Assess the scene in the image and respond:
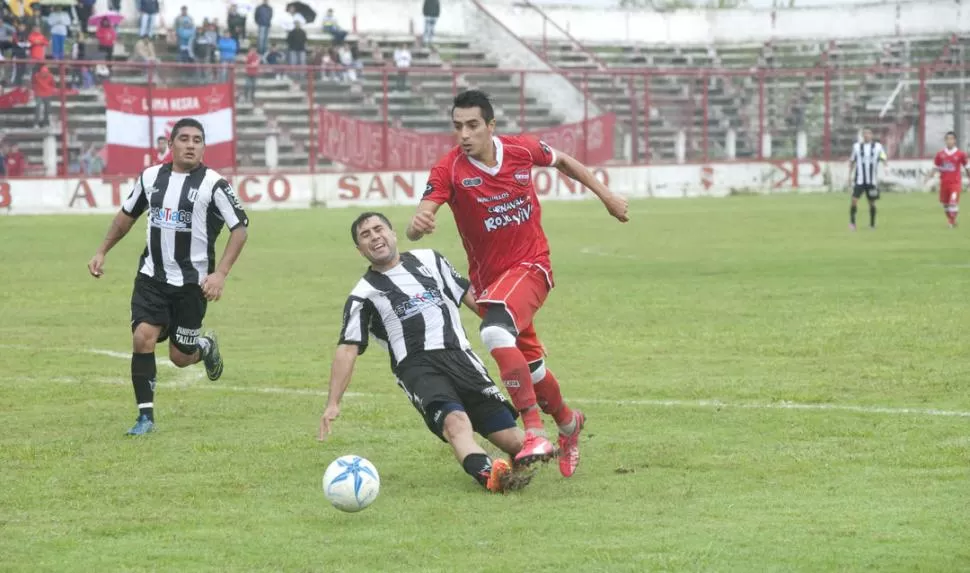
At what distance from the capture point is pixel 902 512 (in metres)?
7.34

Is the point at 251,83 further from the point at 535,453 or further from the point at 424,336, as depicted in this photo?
the point at 535,453

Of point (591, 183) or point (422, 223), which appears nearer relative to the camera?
point (422, 223)

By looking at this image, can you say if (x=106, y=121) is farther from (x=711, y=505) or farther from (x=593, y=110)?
(x=711, y=505)

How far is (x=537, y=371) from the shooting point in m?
8.95

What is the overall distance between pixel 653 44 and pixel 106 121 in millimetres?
31203

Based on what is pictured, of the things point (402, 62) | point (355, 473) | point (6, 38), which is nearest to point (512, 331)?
point (355, 473)

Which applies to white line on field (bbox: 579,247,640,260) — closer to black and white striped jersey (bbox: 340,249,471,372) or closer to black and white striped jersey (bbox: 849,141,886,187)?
black and white striped jersey (bbox: 849,141,886,187)

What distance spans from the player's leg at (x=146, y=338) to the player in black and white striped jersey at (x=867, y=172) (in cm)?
2205

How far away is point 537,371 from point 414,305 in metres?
0.84

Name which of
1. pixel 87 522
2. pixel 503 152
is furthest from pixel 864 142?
pixel 87 522

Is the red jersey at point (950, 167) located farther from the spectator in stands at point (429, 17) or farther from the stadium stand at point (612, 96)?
the spectator in stands at point (429, 17)

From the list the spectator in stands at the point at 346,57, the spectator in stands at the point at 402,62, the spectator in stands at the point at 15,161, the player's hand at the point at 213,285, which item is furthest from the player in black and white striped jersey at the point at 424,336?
the spectator in stands at the point at 346,57

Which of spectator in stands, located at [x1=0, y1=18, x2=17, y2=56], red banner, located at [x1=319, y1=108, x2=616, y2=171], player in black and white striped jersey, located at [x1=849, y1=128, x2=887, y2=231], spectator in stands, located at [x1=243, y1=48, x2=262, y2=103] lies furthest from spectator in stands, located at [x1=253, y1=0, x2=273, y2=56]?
player in black and white striped jersey, located at [x1=849, y1=128, x2=887, y2=231]

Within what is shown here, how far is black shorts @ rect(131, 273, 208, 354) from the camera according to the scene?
1045cm
